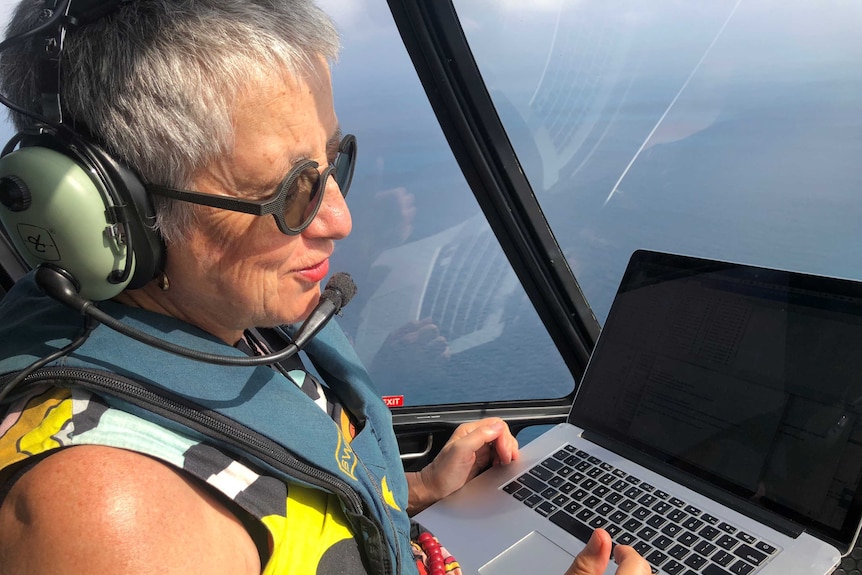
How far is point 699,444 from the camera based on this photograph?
111 cm

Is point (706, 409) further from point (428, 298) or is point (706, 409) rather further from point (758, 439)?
point (428, 298)

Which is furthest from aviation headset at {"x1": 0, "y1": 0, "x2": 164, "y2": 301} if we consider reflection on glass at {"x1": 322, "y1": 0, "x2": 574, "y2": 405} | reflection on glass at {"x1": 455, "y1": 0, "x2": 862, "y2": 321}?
reflection on glass at {"x1": 455, "y1": 0, "x2": 862, "y2": 321}

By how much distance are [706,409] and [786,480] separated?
0.17m

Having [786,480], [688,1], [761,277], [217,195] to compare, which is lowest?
[786,480]

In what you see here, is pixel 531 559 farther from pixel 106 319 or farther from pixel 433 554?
pixel 106 319

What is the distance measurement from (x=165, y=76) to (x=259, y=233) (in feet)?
0.69

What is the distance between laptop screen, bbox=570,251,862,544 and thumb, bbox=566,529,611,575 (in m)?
0.35

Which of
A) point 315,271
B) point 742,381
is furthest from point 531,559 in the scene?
point 315,271

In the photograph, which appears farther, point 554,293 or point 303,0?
point 554,293

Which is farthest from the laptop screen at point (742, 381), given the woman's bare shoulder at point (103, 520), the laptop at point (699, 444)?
the woman's bare shoulder at point (103, 520)

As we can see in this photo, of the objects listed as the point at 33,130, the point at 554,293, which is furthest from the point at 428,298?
the point at 33,130

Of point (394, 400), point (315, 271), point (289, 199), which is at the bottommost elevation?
point (394, 400)

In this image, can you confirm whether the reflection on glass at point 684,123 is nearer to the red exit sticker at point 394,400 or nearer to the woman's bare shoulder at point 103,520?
the red exit sticker at point 394,400

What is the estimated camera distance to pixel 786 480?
988 millimetres
